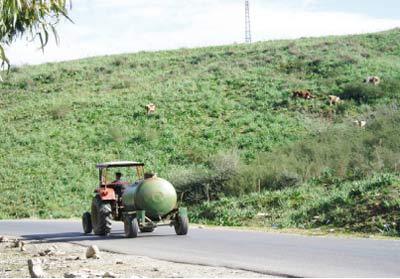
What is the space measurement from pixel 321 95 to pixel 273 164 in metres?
21.5

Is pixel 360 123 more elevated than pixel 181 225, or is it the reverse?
pixel 360 123

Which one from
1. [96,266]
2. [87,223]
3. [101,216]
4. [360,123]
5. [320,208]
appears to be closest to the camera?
[96,266]

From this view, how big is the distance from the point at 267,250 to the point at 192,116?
36291mm

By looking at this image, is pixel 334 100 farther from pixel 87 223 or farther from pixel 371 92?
pixel 87 223

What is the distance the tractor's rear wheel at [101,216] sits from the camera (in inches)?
752

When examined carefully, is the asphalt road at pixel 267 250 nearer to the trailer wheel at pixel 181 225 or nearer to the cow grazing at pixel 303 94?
the trailer wheel at pixel 181 225

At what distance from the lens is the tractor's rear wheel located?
1909 cm

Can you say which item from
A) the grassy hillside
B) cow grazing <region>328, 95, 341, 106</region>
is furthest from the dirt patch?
cow grazing <region>328, 95, 341, 106</region>

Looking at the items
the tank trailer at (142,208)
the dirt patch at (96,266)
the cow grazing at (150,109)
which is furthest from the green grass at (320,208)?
the cow grazing at (150,109)

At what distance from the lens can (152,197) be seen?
18.0 m

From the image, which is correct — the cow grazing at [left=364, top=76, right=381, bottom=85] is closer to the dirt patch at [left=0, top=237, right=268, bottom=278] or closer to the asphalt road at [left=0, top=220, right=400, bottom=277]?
the asphalt road at [left=0, top=220, right=400, bottom=277]

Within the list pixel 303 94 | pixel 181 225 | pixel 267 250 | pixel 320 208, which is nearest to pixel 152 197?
pixel 181 225

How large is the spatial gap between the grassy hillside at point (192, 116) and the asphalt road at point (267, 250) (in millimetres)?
10551

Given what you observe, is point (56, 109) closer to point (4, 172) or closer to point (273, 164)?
point (4, 172)
